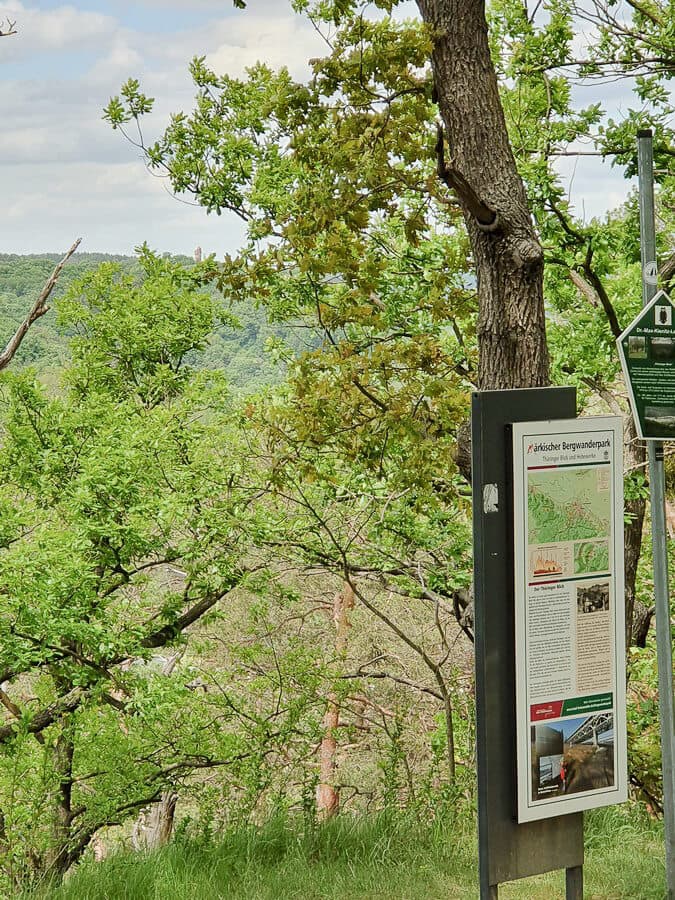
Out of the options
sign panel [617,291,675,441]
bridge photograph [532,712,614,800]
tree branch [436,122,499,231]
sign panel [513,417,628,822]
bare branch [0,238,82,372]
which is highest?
bare branch [0,238,82,372]

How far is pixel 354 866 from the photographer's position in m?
5.02

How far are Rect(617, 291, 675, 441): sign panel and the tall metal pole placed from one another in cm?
15

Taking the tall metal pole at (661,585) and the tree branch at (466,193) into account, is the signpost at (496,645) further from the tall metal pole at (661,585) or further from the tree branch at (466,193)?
the tree branch at (466,193)

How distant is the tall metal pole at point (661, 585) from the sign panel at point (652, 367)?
15 cm

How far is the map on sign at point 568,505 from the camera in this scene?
3.52 meters

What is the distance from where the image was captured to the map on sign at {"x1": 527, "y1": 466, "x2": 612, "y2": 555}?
11.6ft

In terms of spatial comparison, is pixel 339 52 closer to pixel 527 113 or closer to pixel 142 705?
pixel 527 113

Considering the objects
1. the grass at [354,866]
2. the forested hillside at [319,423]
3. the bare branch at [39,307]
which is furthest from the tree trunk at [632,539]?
the bare branch at [39,307]

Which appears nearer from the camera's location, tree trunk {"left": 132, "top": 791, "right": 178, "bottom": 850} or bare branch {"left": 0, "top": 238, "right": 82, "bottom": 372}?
bare branch {"left": 0, "top": 238, "right": 82, "bottom": 372}

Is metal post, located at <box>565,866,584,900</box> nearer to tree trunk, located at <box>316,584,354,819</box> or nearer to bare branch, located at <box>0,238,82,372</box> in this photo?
bare branch, located at <box>0,238,82,372</box>

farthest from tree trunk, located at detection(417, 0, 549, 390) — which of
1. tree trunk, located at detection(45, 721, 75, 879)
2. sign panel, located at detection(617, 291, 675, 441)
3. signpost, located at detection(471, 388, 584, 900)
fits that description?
tree trunk, located at detection(45, 721, 75, 879)

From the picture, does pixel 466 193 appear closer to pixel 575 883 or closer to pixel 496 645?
pixel 496 645

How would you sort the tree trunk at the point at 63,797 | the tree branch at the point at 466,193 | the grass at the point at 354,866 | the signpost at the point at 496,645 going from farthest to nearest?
the tree trunk at the point at 63,797, the grass at the point at 354,866, the tree branch at the point at 466,193, the signpost at the point at 496,645

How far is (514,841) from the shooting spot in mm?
3525
